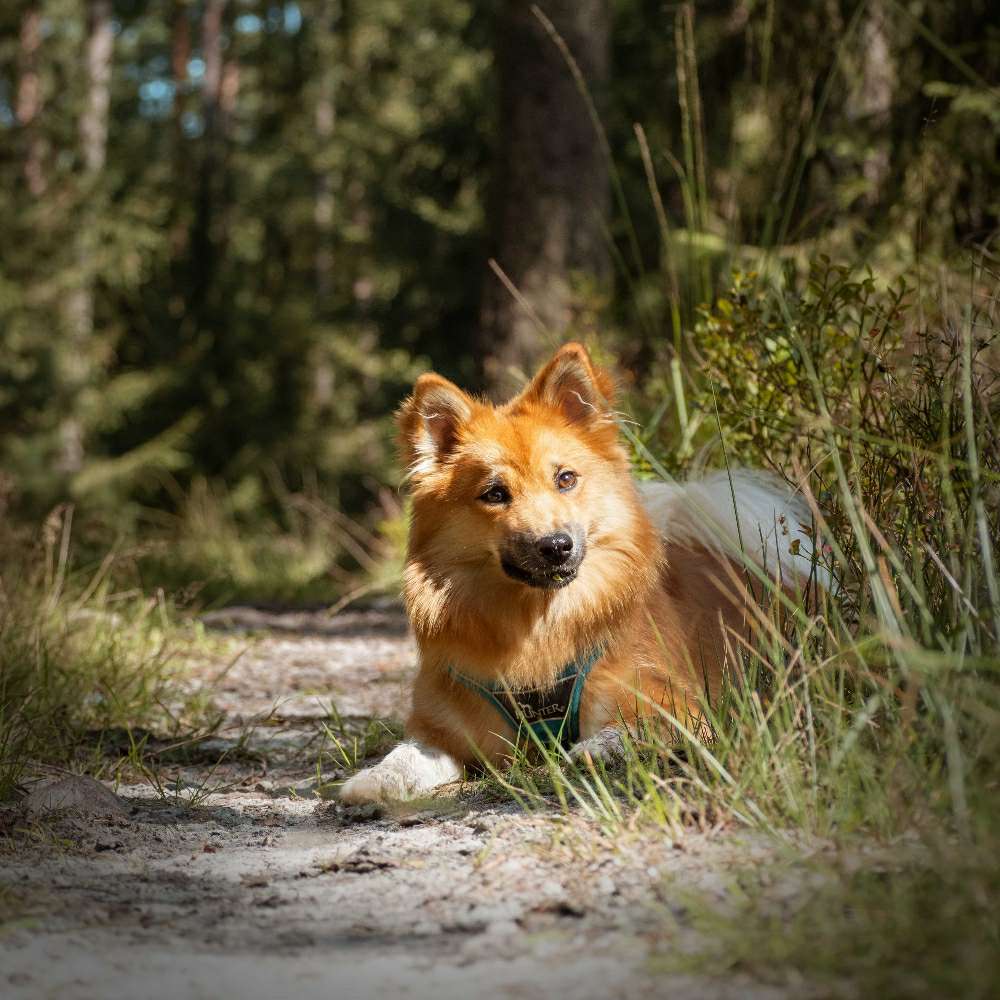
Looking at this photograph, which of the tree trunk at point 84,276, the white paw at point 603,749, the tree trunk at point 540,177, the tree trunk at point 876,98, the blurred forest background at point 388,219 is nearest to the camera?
the white paw at point 603,749

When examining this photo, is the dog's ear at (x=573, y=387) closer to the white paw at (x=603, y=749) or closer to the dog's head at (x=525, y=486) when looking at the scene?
the dog's head at (x=525, y=486)

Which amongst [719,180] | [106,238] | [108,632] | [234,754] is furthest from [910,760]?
[106,238]

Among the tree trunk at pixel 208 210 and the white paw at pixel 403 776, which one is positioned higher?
the tree trunk at pixel 208 210

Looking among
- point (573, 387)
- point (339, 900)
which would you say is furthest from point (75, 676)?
point (339, 900)

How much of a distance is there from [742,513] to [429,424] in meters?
1.05

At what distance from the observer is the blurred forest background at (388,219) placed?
541 centimetres

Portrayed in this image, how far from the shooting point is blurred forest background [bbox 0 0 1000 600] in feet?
17.7

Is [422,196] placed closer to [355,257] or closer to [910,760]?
[355,257]

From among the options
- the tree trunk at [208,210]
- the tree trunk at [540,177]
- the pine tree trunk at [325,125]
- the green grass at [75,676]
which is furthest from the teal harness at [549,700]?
the pine tree trunk at [325,125]

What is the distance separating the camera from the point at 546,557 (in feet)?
10.7

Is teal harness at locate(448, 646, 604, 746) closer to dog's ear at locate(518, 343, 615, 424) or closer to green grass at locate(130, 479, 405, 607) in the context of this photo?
dog's ear at locate(518, 343, 615, 424)

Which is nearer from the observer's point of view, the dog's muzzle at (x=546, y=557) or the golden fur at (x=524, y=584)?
the dog's muzzle at (x=546, y=557)

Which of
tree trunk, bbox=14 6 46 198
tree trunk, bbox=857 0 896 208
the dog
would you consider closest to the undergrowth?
the dog

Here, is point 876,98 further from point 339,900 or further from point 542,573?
point 339,900
